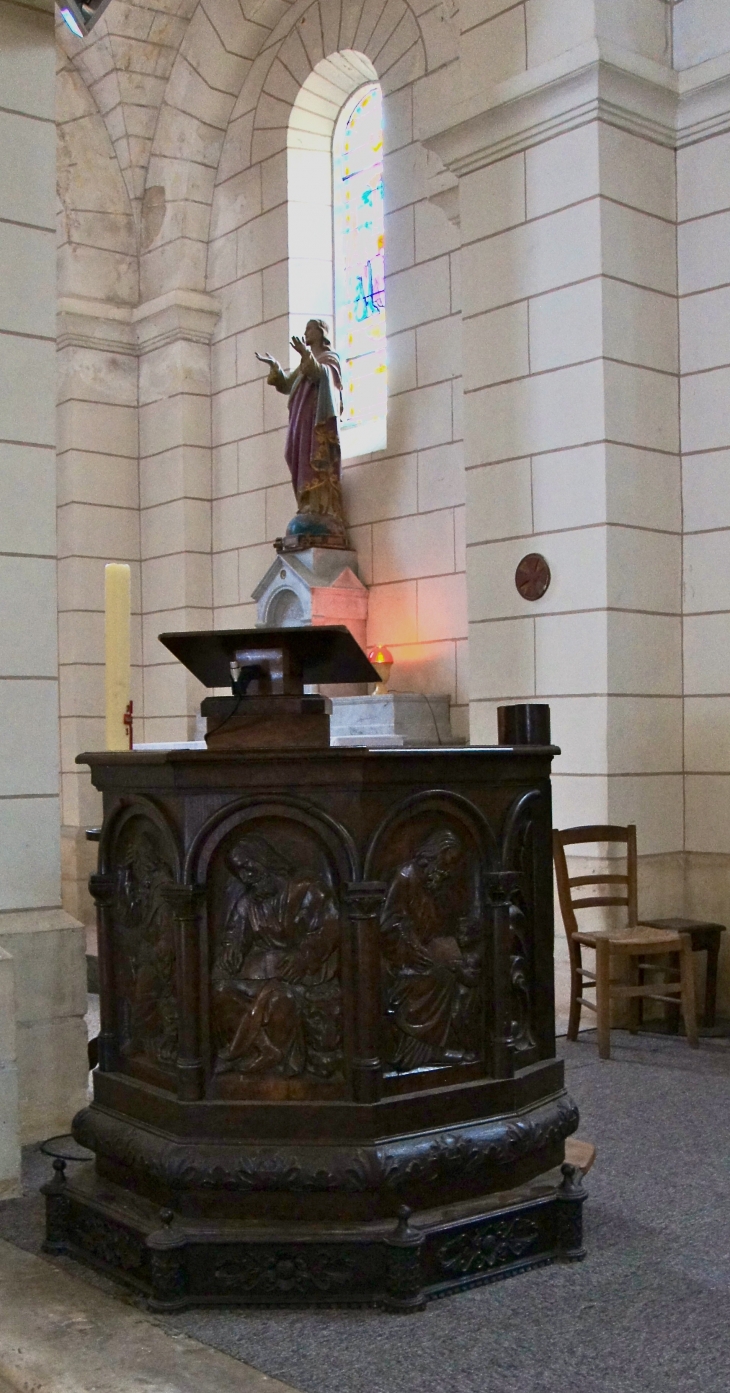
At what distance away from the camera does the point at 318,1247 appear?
282cm

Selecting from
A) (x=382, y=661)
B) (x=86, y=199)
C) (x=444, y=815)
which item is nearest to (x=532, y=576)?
(x=382, y=661)

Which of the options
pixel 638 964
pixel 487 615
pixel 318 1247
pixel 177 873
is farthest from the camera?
pixel 487 615

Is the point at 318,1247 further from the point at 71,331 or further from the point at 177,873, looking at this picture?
the point at 71,331

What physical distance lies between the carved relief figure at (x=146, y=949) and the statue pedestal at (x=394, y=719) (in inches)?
173

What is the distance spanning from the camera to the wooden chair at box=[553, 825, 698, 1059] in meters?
5.59

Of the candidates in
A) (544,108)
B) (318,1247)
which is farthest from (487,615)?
(318,1247)

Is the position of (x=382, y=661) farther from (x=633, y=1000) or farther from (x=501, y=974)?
(x=501, y=974)

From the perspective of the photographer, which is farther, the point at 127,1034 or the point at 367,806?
the point at 127,1034

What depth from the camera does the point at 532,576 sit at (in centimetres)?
679

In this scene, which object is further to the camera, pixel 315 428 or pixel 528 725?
pixel 315 428

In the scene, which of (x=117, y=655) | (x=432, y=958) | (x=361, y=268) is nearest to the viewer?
(x=432, y=958)

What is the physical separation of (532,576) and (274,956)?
410cm

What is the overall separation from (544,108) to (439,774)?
187 inches

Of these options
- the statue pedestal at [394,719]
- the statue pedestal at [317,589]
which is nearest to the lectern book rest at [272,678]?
the statue pedestal at [394,719]
